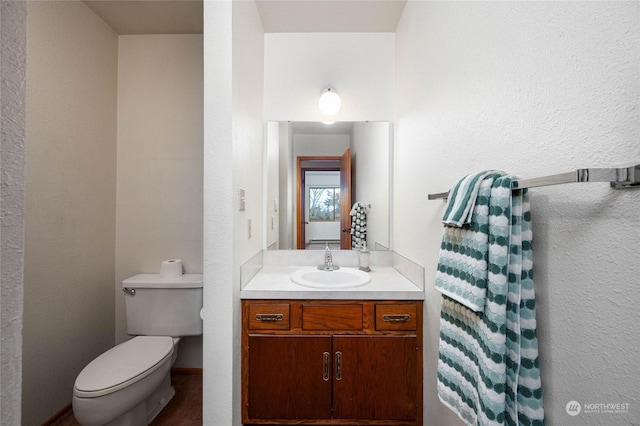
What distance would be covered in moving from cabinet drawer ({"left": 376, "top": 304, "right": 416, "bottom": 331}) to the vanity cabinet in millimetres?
21

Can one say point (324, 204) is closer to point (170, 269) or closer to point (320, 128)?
point (320, 128)

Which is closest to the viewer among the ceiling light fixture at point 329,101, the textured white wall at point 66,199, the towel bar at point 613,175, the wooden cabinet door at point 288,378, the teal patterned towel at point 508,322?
the towel bar at point 613,175

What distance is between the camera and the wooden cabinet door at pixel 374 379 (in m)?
1.35

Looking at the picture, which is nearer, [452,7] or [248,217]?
[452,7]

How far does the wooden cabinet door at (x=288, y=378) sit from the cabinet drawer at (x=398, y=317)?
1.03 feet

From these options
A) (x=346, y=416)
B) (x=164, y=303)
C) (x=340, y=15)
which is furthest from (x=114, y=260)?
(x=340, y=15)

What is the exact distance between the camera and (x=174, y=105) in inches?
78.0

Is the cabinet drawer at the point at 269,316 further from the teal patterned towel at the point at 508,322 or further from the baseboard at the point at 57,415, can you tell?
the baseboard at the point at 57,415

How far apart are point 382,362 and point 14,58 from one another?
1591 mm

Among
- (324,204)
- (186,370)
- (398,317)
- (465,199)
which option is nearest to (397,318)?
(398,317)

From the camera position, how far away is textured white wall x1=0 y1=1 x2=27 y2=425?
0.29m

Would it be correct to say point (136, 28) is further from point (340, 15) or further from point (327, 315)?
point (327, 315)

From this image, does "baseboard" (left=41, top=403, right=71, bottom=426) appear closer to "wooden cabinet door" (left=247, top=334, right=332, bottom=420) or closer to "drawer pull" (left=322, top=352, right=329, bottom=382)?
"wooden cabinet door" (left=247, top=334, right=332, bottom=420)

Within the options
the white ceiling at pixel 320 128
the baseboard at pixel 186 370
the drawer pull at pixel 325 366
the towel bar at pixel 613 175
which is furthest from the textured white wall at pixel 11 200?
the baseboard at pixel 186 370
